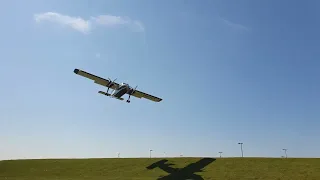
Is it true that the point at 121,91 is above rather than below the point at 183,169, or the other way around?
above

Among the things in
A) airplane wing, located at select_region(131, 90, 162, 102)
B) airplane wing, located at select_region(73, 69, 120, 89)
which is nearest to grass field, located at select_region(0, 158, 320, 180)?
airplane wing, located at select_region(131, 90, 162, 102)

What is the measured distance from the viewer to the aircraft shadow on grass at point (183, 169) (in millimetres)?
73931

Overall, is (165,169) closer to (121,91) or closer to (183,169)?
(183,169)

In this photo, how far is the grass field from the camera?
7300cm

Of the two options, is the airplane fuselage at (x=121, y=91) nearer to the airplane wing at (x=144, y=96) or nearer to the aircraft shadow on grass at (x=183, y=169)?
the airplane wing at (x=144, y=96)

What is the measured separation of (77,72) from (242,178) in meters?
48.1

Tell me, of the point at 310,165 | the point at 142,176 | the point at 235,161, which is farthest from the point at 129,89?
the point at 310,165

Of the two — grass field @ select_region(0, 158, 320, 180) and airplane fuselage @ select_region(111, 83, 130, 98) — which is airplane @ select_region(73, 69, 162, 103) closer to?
airplane fuselage @ select_region(111, 83, 130, 98)

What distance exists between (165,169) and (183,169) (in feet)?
17.0

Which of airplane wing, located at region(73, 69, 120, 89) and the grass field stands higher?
airplane wing, located at region(73, 69, 120, 89)

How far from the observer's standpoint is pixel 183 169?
8269 centimetres

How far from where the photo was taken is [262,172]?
74.4 m

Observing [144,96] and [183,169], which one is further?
[144,96]

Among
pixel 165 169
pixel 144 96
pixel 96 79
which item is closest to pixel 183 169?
pixel 165 169
